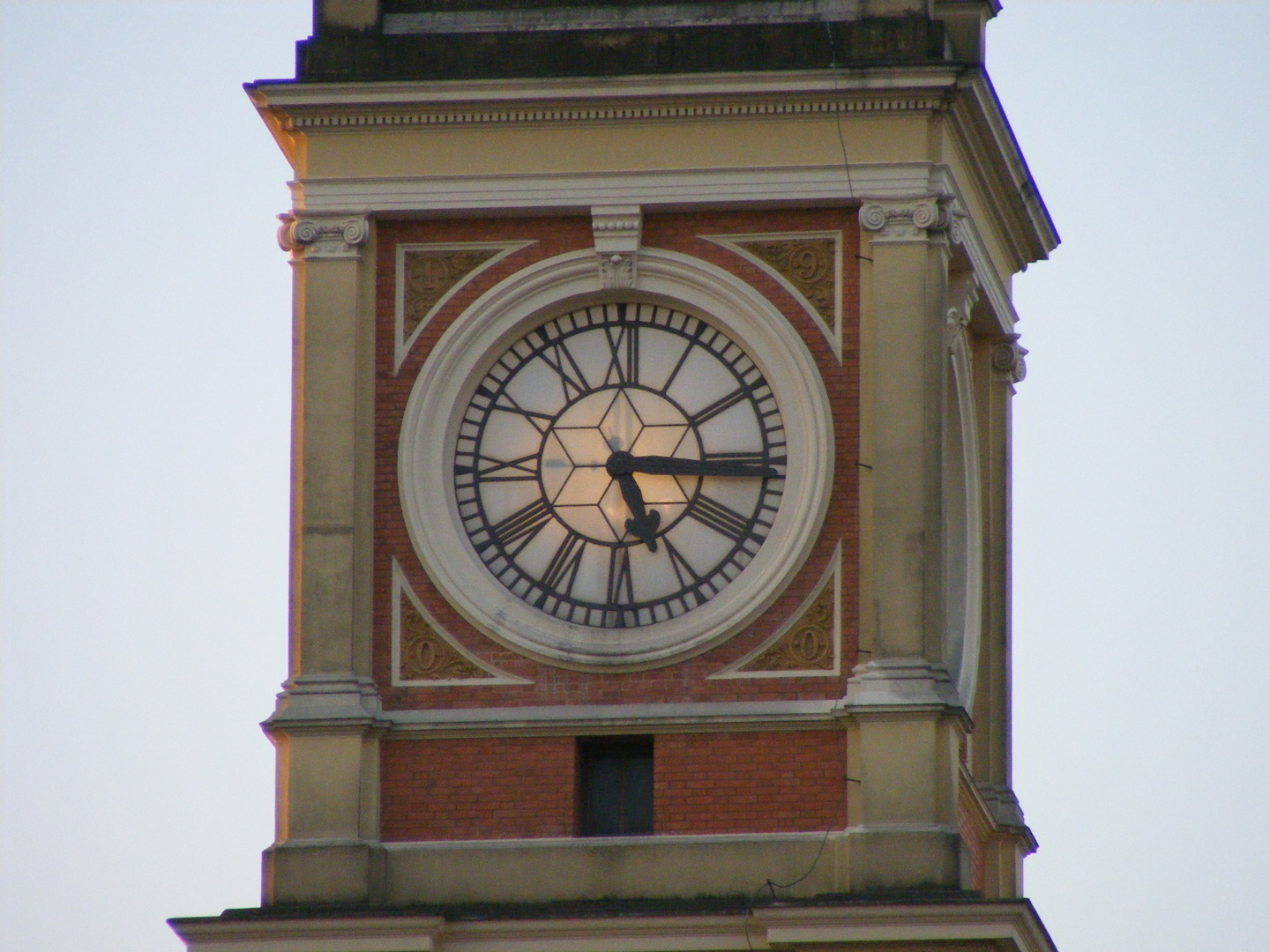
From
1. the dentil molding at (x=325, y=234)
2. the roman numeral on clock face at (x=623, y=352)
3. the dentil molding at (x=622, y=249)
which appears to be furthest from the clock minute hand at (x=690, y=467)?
the dentil molding at (x=325, y=234)

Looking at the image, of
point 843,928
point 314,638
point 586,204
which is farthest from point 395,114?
point 843,928

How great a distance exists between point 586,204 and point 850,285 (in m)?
2.07

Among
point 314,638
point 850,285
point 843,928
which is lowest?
point 843,928

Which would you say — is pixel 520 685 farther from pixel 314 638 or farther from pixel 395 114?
pixel 395 114

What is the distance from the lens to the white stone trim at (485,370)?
3688cm

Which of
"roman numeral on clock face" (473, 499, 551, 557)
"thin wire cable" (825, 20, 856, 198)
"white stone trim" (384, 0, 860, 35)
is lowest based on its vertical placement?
"roman numeral on clock face" (473, 499, 551, 557)

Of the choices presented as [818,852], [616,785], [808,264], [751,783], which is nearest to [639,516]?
[616,785]

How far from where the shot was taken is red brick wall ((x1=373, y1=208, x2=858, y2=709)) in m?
36.8

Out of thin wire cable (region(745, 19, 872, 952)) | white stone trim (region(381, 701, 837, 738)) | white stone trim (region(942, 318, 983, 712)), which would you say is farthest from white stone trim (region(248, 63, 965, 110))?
white stone trim (region(381, 701, 837, 738))

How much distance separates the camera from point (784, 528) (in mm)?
37062

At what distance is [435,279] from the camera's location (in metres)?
37.8

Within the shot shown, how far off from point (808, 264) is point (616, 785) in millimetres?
4141

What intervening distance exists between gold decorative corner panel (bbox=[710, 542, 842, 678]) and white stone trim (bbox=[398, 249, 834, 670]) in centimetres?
23

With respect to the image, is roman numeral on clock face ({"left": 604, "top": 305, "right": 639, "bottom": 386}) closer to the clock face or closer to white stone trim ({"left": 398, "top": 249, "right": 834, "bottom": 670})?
the clock face
